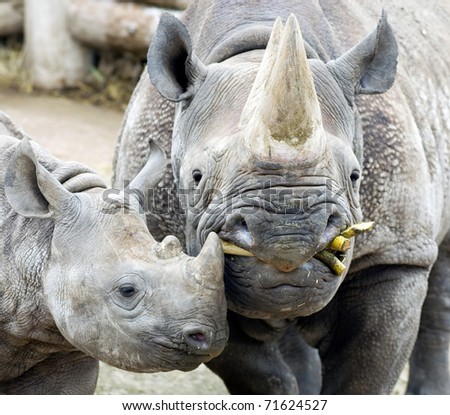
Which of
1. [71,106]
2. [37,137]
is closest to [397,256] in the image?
[37,137]

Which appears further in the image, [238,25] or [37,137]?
[37,137]

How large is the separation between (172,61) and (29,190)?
101 centimetres

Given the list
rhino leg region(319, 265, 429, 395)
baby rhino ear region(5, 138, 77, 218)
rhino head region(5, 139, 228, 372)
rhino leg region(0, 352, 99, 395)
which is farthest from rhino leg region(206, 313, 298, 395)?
baby rhino ear region(5, 138, 77, 218)

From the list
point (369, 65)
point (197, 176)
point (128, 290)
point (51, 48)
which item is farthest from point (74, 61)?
point (128, 290)

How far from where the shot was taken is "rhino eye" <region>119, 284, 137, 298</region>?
15.2ft

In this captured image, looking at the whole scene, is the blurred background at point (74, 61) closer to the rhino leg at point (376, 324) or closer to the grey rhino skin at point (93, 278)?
the rhino leg at point (376, 324)

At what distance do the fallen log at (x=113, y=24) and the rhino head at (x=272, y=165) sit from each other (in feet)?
24.4

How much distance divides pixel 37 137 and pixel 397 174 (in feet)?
21.1

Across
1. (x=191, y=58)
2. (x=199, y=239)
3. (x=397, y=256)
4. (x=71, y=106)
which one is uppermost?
(x=191, y=58)

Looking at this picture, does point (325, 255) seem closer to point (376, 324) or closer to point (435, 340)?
point (376, 324)

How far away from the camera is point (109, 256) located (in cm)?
473

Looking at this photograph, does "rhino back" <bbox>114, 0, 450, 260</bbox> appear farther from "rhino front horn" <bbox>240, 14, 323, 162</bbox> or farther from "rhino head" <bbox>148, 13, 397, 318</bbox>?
"rhino front horn" <bbox>240, 14, 323, 162</bbox>

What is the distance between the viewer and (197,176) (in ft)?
16.8
